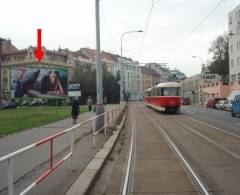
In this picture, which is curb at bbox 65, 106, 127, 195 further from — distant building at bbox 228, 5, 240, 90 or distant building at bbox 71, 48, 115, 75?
distant building at bbox 71, 48, 115, 75

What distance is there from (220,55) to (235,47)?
34707mm

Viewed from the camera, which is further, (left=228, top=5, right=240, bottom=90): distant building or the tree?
the tree

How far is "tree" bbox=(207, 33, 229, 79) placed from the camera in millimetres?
112938

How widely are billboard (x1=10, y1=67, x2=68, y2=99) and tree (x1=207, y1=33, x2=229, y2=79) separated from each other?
76.1 m

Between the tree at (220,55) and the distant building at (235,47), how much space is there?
2808 cm

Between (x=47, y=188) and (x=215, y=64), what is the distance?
114 metres

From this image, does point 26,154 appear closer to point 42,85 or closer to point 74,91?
point 42,85

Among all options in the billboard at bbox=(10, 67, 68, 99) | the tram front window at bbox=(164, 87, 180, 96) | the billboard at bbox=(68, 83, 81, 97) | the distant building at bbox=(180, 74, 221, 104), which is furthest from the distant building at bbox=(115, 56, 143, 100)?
the tram front window at bbox=(164, 87, 180, 96)

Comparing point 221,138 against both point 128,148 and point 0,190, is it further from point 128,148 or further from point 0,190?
point 0,190

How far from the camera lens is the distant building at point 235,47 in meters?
78.6

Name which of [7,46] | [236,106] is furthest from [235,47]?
[7,46]

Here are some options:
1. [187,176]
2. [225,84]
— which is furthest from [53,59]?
[187,176]

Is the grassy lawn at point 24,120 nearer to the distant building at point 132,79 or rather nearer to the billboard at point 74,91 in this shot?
the billboard at point 74,91

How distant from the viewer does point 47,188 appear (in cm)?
784
